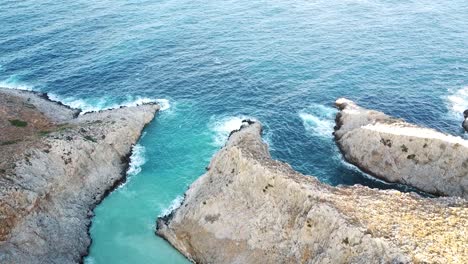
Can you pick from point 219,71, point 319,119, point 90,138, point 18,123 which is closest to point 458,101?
point 319,119

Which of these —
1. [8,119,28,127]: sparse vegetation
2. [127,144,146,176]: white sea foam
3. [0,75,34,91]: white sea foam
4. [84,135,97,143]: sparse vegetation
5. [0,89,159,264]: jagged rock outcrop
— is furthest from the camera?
[0,75,34,91]: white sea foam

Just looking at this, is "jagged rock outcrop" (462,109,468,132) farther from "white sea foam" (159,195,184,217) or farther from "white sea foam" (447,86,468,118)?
"white sea foam" (159,195,184,217)

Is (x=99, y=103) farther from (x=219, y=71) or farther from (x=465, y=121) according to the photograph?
(x=465, y=121)

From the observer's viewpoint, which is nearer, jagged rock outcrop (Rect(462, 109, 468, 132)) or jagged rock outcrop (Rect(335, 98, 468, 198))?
jagged rock outcrop (Rect(335, 98, 468, 198))

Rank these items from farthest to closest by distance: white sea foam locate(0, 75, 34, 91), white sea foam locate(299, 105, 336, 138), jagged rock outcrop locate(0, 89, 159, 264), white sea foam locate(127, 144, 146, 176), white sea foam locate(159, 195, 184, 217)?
white sea foam locate(0, 75, 34, 91) → white sea foam locate(299, 105, 336, 138) → white sea foam locate(127, 144, 146, 176) → white sea foam locate(159, 195, 184, 217) → jagged rock outcrop locate(0, 89, 159, 264)

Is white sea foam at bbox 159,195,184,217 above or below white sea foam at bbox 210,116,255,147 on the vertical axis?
below

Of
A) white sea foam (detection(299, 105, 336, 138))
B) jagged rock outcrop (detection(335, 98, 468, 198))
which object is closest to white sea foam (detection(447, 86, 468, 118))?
jagged rock outcrop (detection(335, 98, 468, 198))


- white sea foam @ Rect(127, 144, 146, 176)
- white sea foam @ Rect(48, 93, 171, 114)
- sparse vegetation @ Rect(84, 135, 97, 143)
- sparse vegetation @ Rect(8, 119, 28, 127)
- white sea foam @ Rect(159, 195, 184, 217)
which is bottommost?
white sea foam @ Rect(159, 195, 184, 217)
